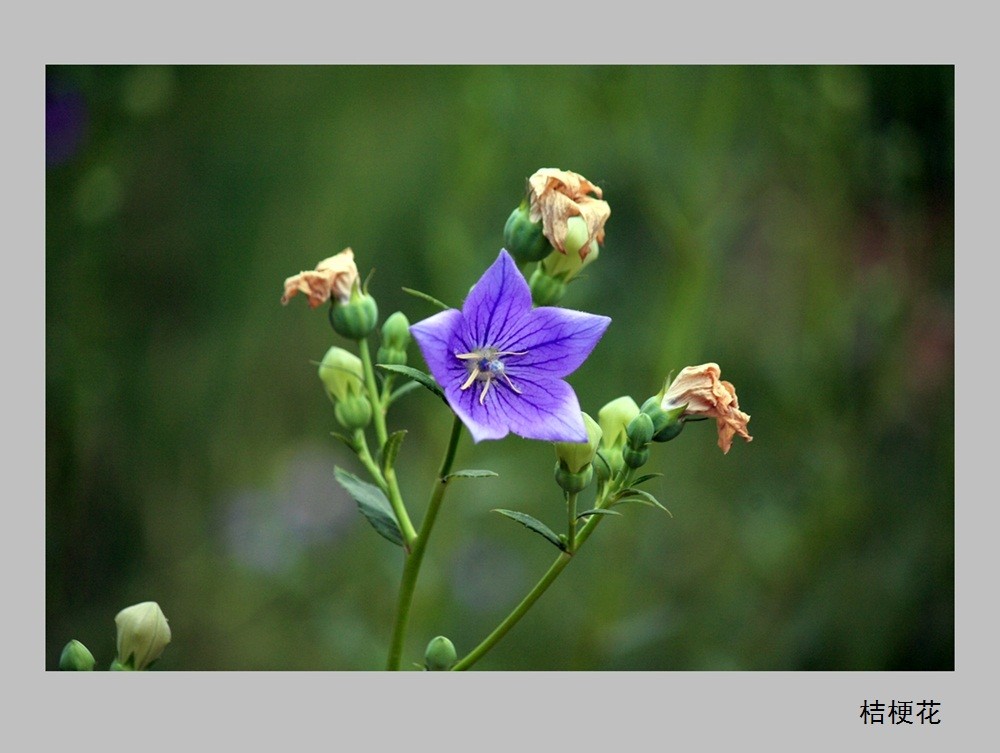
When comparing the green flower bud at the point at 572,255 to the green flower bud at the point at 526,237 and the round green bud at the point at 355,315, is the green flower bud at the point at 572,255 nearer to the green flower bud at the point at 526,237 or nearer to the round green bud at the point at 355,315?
the green flower bud at the point at 526,237

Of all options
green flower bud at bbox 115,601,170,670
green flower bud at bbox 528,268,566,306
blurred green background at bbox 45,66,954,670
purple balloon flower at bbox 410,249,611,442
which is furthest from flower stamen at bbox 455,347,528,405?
blurred green background at bbox 45,66,954,670

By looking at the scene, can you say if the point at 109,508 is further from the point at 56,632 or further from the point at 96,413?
the point at 56,632

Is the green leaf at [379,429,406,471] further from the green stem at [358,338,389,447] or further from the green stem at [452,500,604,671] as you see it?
the green stem at [452,500,604,671]

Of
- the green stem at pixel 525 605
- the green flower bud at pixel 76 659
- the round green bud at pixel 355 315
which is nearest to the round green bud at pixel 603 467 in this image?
the green stem at pixel 525 605

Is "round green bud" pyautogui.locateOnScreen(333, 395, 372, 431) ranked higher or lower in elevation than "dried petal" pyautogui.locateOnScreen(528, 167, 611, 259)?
lower

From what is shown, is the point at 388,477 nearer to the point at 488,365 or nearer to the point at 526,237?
the point at 488,365

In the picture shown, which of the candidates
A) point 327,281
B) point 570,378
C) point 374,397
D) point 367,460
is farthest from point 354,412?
point 570,378
